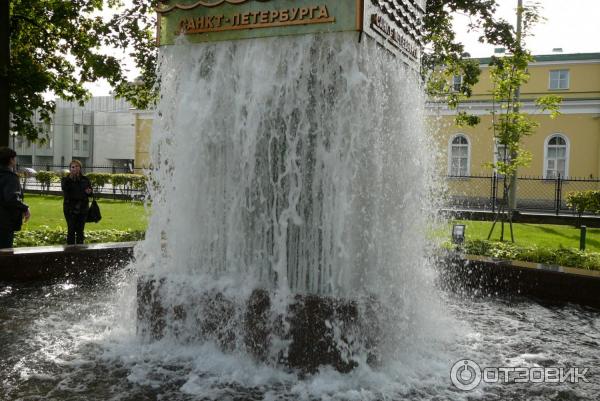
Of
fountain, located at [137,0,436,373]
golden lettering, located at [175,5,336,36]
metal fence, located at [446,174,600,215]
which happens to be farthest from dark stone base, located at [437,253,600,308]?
metal fence, located at [446,174,600,215]

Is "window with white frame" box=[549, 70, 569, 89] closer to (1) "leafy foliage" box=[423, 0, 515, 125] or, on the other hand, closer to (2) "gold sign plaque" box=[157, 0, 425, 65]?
(1) "leafy foliage" box=[423, 0, 515, 125]

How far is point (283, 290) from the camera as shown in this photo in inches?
160

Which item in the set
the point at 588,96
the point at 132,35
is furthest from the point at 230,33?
the point at 588,96

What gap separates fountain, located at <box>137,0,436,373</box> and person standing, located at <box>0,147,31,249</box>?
2676 mm

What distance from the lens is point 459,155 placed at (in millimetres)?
31938

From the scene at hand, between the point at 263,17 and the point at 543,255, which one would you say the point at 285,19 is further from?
the point at 543,255

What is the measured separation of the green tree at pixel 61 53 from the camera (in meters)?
11.5

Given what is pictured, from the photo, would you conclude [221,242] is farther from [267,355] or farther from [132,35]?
[132,35]

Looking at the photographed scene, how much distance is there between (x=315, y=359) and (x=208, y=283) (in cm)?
107

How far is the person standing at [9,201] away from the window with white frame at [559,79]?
101 feet

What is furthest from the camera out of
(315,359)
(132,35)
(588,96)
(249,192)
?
(588,96)

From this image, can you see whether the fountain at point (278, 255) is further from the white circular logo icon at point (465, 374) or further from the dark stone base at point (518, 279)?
the dark stone base at point (518, 279)

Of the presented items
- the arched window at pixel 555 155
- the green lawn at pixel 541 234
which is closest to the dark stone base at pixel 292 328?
the green lawn at pixel 541 234

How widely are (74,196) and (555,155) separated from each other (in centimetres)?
2806
